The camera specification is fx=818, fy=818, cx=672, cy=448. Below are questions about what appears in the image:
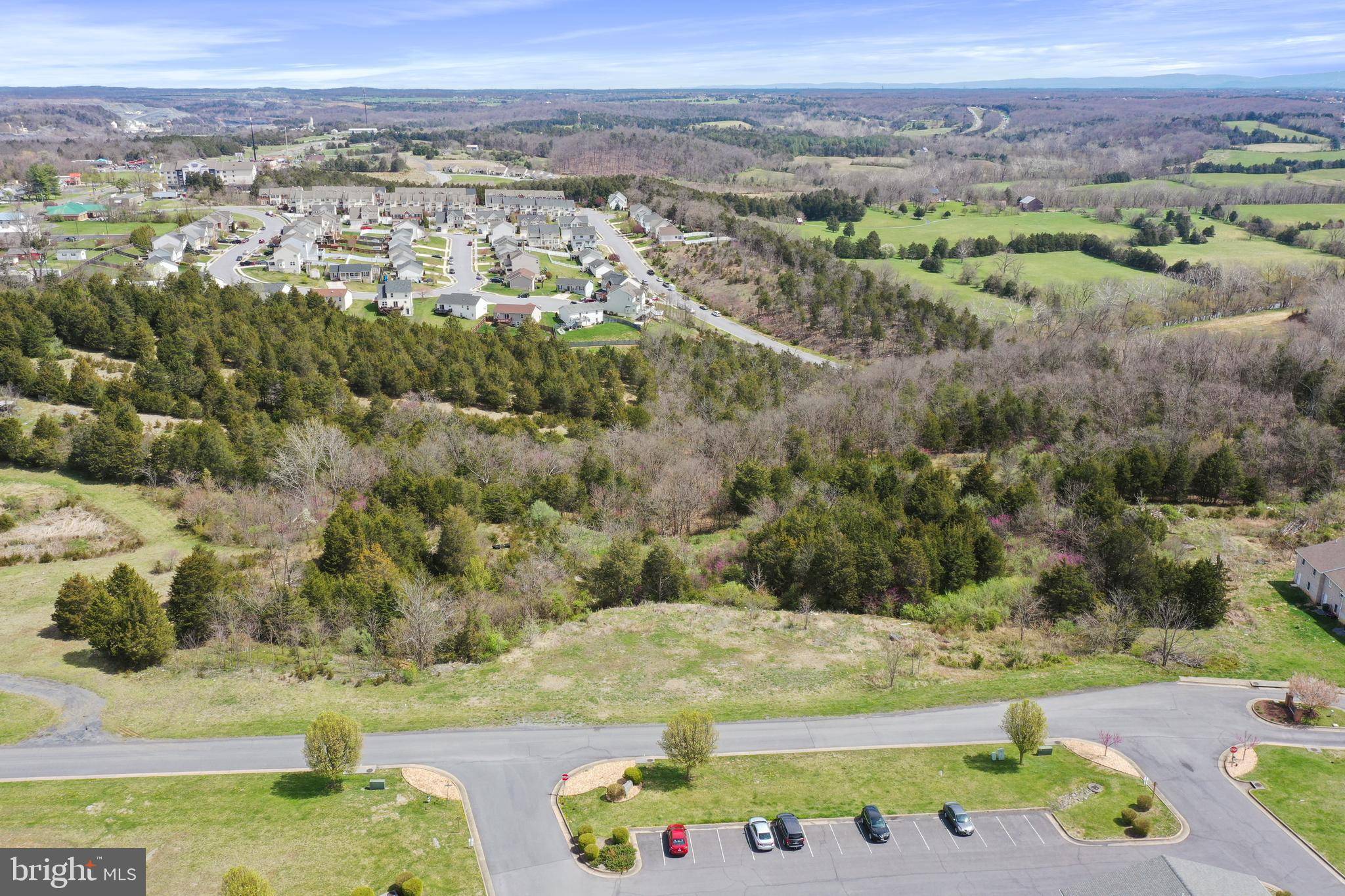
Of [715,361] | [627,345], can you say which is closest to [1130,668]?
[715,361]

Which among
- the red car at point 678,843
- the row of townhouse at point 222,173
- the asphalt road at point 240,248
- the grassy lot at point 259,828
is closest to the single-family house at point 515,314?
the asphalt road at point 240,248

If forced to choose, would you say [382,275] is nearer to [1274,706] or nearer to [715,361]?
[715,361]

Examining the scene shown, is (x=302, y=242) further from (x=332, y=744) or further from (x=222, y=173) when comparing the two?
(x=332, y=744)

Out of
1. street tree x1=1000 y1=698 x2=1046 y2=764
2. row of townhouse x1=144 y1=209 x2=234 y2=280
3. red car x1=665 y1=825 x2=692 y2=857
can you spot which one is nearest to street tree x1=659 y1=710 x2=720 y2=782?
red car x1=665 y1=825 x2=692 y2=857

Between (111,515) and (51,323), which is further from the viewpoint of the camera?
(51,323)

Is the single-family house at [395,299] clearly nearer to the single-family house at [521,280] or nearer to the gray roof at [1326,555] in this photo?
the single-family house at [521,280]

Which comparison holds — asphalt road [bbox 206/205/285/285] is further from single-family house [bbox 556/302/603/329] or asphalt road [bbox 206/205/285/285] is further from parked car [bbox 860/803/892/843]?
parked car [bbox 860/803/892/843]
